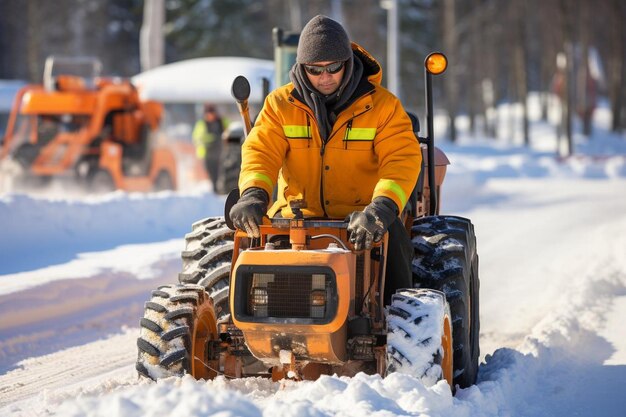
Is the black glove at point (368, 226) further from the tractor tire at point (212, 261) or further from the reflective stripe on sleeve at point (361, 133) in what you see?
the tractor tire at point (212, 261)

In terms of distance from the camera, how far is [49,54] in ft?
172

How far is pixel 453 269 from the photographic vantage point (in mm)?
5770

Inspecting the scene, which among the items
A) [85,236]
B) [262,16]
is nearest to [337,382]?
[85,236]

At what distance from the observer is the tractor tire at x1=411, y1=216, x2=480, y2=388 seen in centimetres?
559

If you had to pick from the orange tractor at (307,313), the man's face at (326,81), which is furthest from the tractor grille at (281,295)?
the man's face at (326,81)

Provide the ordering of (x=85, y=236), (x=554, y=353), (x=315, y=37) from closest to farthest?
(x=315, y=37)
(x=554, y=353)
(x=85, y=236)

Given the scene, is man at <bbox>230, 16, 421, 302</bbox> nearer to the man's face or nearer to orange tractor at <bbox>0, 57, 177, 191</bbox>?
the man's face

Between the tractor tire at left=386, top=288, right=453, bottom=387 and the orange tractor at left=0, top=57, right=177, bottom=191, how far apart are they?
15107mm

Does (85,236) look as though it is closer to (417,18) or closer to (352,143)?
(352,143)

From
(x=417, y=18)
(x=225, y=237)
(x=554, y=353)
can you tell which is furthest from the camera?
(x=417, y=18)

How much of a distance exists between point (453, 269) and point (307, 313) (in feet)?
3.81

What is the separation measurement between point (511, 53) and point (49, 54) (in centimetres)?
2431

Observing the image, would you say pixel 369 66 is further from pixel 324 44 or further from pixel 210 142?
pixel 210 142

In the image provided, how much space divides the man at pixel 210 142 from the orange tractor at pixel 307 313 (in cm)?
1492
